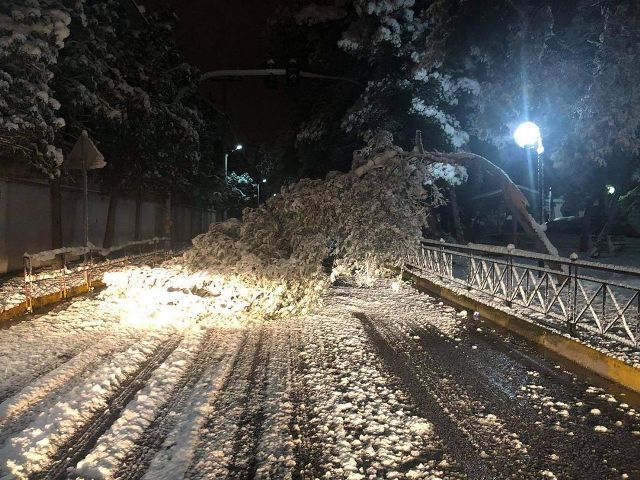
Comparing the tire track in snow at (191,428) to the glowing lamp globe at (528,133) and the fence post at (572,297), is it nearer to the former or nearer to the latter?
the fence post at (572,297)

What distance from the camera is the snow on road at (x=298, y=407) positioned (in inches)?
148

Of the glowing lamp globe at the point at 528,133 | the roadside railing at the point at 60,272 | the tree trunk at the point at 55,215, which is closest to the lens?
the roadside railing at the point at 60,272

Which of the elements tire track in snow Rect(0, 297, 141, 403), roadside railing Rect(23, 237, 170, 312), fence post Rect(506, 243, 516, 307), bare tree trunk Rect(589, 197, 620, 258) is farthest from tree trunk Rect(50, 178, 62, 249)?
bare tree trunk Rect(589, 197, 620, 258)

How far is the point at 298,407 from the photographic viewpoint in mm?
4801

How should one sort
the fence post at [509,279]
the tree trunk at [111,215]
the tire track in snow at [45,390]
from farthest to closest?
the tree trunk at [111,215]
the fence post at [509,279]
the tire track in snow at [45,390]

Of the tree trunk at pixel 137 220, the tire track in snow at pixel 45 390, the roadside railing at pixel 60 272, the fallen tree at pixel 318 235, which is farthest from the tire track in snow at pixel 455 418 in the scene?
the tree trunk at pixel 137 220

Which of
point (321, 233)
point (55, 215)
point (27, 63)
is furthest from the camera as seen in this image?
point (55, 215)

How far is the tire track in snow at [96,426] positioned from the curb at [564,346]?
535cm

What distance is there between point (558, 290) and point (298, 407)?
190 inches

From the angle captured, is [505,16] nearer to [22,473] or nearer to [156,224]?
[22,473]

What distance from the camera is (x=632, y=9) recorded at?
332 inches

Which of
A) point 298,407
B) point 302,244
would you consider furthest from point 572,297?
point 302,244

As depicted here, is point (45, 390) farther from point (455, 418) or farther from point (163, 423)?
point (455, 418)

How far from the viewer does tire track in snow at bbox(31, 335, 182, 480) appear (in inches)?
146
